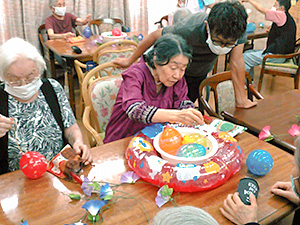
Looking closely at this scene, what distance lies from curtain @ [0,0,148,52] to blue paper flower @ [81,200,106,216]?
403cm

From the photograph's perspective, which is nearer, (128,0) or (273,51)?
(273,51)

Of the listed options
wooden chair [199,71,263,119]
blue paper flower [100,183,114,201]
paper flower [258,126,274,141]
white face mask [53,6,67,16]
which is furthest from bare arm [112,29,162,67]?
white face mask [53,6,67,16]

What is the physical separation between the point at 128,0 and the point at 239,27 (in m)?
3.86

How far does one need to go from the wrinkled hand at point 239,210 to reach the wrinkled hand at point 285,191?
0.42 ft

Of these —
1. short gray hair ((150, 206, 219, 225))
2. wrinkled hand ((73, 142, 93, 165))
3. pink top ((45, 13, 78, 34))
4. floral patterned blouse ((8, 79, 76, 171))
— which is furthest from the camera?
pink top ((45, 13, 78, 34))

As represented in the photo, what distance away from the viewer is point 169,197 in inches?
45.3

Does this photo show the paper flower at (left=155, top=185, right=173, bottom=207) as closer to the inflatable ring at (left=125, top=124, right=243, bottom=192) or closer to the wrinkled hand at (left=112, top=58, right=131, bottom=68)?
the inflatable ring at (left=125, top=124, right=243, bottom=192)

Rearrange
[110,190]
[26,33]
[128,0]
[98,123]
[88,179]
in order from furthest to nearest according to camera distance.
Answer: [128,0] < [26,33] < [98,123] < [88,179] < [110,190]

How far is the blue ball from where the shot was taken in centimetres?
127

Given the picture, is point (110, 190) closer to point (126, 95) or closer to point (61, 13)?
point (126, 95)

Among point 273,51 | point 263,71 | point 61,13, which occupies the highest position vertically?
point 61,13

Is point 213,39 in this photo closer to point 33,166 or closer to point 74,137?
point 74,137

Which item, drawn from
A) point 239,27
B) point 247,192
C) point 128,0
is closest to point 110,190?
point 247,192

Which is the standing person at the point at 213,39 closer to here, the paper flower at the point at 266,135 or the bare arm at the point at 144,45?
the bare arm at the point at 144,45
